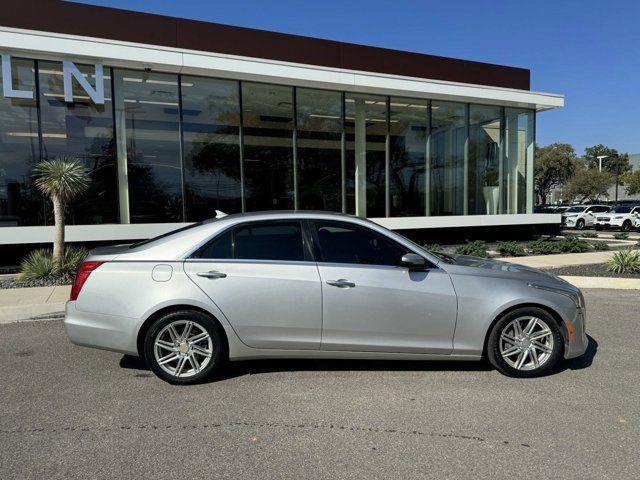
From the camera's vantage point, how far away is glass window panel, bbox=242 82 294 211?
47.1 feet

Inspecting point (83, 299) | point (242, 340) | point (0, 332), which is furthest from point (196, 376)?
point (0, 332)

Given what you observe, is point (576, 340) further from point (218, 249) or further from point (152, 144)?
point (152, 144)

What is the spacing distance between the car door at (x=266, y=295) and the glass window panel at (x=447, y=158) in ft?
43.7

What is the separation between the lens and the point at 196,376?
4.36 meters

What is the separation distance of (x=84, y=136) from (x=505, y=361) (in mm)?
12004

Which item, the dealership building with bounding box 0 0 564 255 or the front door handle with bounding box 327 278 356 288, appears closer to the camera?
the front door handle with bounding box 327 278 356 288

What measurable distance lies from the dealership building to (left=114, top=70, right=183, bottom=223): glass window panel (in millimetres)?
37

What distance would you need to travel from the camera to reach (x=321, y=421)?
366cm

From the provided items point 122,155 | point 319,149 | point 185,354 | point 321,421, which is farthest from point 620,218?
point 185,354

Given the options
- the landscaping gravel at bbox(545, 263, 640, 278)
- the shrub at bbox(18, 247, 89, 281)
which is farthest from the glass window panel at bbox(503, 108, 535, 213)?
the shrub at bbox(18, 247, 89, 281)

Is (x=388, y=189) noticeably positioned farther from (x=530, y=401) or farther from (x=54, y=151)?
(x=530, y=401)

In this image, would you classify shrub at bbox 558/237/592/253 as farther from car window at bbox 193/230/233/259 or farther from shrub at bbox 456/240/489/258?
car window at bbox 193/230/233/259

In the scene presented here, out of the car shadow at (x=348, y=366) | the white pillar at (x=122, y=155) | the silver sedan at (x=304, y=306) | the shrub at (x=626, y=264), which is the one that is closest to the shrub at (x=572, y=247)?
the shrub at (x=626, y=264)

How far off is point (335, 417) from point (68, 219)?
35.8ft
